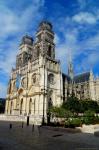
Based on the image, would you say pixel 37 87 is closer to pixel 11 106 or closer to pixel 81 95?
pixel 11 106

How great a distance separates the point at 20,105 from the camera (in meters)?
67.6

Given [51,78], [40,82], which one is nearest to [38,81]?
[40,82]

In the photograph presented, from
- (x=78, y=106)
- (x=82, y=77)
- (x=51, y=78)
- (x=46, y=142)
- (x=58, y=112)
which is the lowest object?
(x=46, y=142)

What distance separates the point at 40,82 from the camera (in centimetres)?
6109

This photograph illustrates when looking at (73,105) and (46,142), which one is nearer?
(46,142)

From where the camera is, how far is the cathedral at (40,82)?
60906mm

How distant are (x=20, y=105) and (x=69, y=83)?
2457 centimetres

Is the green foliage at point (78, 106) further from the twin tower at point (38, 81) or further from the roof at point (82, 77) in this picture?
the roof at point (82, 77)

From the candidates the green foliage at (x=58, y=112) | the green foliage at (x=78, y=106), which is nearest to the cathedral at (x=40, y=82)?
the green foliage at (x=78, y=106)

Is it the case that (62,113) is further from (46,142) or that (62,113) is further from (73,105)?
(46,142)

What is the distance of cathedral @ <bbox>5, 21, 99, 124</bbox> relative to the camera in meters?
60.9

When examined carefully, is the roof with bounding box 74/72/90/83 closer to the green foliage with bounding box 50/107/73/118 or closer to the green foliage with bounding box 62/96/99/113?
the green foliage with bounding box 62/96/99/113

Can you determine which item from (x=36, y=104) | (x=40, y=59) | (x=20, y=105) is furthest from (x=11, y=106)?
(x=40, y=59)

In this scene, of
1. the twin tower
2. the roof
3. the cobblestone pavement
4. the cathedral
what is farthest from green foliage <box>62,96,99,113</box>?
the cobblestone pavement
